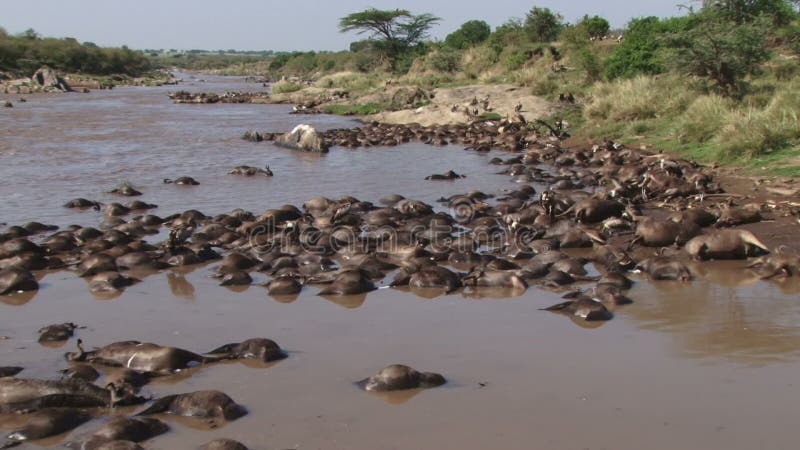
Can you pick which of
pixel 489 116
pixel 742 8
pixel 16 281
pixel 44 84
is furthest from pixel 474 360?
pixel 44 84

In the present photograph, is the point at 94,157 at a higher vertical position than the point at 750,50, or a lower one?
lower

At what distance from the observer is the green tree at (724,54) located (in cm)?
1795

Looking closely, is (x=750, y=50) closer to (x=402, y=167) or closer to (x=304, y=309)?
(x=402, y=167)

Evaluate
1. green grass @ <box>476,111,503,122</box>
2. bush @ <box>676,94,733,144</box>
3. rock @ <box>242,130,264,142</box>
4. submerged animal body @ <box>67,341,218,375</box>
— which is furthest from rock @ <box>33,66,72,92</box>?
submerged animal body @ <box>67,341,218,375</box>

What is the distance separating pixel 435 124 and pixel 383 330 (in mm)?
20010

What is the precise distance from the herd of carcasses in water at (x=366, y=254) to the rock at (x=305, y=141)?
838 cm

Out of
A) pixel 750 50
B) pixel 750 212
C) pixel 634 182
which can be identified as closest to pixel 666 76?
pixel 750 50

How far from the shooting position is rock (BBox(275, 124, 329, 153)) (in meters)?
20.8

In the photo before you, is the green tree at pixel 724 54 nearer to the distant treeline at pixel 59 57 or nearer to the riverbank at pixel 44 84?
the riverbank at pixel 44 84

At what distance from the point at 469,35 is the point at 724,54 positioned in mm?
34389

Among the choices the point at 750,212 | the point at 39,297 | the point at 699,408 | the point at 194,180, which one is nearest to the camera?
the point at 699,408

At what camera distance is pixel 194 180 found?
1562cm

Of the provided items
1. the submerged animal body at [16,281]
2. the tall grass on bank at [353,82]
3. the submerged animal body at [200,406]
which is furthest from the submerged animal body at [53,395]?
the tall grass on bank at [353,82]

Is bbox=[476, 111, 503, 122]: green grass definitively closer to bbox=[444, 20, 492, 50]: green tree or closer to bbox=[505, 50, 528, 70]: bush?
bbox=[505, 50, 528, 70]: bush
